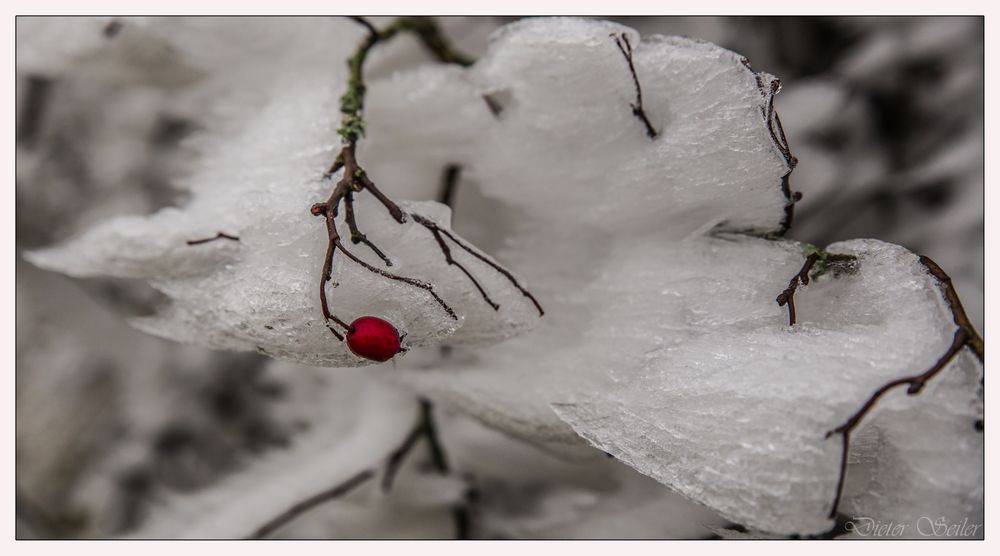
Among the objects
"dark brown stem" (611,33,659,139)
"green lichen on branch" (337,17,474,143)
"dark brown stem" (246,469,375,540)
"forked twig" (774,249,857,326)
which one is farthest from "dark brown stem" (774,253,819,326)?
"dark brown stem" (246,469,375,540)

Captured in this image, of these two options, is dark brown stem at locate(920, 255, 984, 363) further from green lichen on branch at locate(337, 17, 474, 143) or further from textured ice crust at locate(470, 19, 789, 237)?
green lichen on branch at locate(337, 17, 474, 143)

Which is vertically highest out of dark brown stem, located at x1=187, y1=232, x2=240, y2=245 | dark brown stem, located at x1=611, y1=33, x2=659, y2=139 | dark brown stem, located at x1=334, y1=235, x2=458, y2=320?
dark brown stem, located at x1=611, y1=33, x2=659, y2=139

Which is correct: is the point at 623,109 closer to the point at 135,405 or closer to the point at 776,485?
the point at 776,485

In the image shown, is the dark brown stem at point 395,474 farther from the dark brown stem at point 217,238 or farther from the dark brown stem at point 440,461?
the dark brown stem at point 217,238

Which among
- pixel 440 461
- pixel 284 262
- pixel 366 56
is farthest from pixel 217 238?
pixel 440 461

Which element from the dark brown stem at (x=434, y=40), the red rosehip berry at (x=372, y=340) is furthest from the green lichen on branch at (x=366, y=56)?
the red rosehip berry at (x=372, y=340)

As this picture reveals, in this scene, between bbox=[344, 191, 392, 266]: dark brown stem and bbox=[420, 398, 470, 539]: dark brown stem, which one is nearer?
bbox=[344, 191, 392, 266]: dark brown stem
